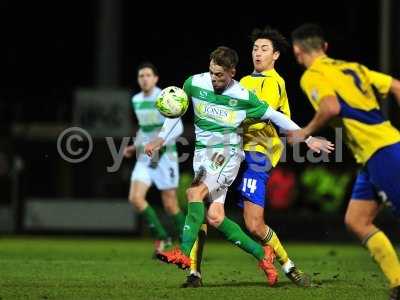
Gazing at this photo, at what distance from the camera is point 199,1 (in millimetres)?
27984

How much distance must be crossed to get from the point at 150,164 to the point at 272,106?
12.9 ft

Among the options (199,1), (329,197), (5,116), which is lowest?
(329,197)

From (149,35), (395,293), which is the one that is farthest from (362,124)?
(149,35)

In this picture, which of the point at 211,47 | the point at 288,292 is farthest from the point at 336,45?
the point at 288,292

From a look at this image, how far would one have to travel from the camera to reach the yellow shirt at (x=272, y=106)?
375 inches

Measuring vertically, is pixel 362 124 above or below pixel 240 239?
above

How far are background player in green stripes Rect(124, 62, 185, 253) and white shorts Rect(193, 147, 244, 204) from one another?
3.87m

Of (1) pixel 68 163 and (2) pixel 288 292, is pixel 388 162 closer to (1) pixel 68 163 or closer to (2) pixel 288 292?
(2) pixel 288 292

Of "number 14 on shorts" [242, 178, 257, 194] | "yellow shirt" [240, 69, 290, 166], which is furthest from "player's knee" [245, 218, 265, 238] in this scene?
"yellow shirt" [240, 69, 290, 166]

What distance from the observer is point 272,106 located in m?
9.53

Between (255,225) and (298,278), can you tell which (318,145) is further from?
(298,278)

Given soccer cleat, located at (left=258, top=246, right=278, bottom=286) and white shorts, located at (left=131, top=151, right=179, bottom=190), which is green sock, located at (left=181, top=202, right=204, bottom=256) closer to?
soccer cleat, located at (left=258, top=246, right=278, bottom=286)

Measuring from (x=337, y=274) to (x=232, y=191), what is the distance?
1.71 meters

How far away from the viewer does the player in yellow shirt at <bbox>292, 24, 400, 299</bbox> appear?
750cm
